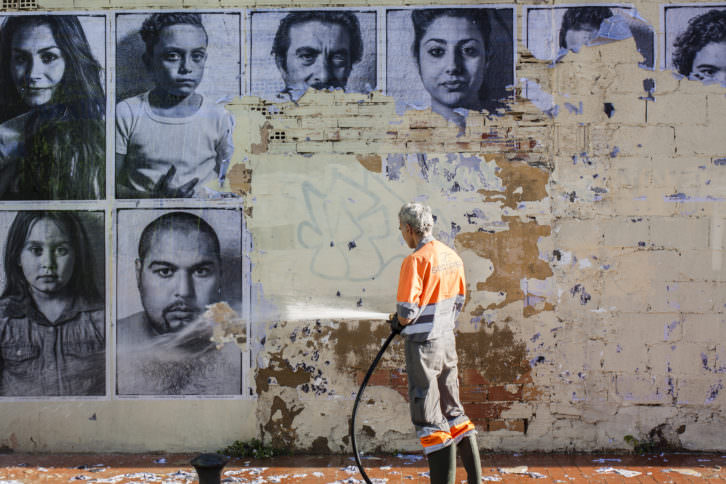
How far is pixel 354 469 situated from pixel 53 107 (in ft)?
13.1

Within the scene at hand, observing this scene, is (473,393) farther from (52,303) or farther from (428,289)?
(52,303)

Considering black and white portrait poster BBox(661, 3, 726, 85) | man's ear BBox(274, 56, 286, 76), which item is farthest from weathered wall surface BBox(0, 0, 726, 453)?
man's ear BBox(274, 56, 286, 76)

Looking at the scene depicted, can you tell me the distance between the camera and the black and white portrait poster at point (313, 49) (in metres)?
5.34

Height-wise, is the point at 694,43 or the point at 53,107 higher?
the point at 694,43

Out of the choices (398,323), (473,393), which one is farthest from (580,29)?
(473,393)

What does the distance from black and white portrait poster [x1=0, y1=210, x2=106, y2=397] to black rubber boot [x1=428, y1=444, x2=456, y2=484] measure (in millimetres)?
3050

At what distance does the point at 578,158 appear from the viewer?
209 inches

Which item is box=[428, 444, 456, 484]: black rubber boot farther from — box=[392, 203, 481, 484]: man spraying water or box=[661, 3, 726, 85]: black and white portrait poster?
box=[661, 3, 726, 85]: black and white portrait poster

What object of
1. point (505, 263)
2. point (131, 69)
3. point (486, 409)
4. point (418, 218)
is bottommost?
point (486, 409)

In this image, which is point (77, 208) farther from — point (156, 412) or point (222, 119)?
point (156, 412)

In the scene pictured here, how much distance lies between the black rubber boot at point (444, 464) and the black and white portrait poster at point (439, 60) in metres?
2.80

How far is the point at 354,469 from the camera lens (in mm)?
4984

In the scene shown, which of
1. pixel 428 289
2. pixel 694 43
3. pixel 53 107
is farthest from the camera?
pixel 53 107

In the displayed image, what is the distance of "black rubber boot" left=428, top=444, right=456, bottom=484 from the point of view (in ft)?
13.0
